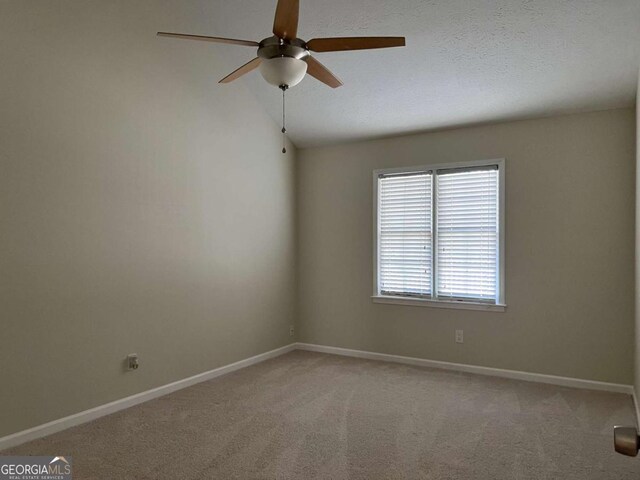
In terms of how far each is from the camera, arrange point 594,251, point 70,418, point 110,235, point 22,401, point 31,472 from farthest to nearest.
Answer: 1. point 594,251
2. point 110,235
3. point 70,418
4. point 22,401
5. point 31,472

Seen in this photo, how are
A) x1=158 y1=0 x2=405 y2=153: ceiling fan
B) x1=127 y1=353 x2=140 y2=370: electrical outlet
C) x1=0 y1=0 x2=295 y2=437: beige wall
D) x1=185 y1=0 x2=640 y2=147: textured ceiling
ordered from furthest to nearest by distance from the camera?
x1=127 y1=353 x2=140 y2=370: electrical outlet → x1=185 y1=0 x2=640 y2=147: textured ceiling → x1=0 y1=0 x2=295 y2=437: beige wall → x1=158 y1=0 x2=405 y2=153: ceiling fan

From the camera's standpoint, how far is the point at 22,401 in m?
2.79

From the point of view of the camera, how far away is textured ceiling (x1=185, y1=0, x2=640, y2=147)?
3152mm

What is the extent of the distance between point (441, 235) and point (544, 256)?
3.21ft

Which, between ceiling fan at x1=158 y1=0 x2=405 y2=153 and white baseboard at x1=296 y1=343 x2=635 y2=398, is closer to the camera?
ceiling fan at x1=158 y1=0 x2=405 y2=153

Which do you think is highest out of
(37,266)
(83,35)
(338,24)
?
(338,24)

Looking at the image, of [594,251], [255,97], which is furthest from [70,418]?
[594,251]

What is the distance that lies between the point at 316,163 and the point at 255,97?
3.57 feet

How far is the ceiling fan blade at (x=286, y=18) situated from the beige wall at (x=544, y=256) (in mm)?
2713

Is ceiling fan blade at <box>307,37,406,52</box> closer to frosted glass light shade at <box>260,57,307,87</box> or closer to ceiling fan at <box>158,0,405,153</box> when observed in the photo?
ceiling fan at <box>158,0,405,153</box>

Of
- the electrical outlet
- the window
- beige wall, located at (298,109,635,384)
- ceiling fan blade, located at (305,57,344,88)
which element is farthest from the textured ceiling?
the electrical outlet

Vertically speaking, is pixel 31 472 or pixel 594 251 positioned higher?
pixel 594 251

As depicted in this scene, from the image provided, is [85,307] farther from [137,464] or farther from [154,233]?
[137,464]

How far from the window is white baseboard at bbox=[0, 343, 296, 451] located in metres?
1.79
